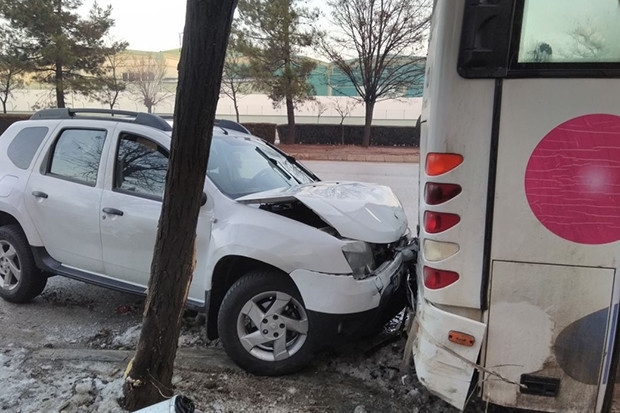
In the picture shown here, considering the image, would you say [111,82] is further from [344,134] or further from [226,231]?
[226,231]

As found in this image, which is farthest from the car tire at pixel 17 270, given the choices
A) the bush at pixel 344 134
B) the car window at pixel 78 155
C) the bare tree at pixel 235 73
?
the bush at pixel 344 134

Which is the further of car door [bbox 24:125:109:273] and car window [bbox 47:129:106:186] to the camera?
car window [bbox 47:129:106:186]

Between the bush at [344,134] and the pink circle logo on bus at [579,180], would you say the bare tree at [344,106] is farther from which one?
the pink circle logo on bus at [579,180]

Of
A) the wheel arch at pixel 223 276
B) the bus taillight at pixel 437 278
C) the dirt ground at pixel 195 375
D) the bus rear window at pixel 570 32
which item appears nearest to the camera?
the bus rear window at pixel 570 32

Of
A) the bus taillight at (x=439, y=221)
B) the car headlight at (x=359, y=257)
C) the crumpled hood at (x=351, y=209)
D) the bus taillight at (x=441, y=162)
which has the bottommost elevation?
the car headlight at (x=359, y=257)

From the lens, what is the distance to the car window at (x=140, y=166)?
165 inches

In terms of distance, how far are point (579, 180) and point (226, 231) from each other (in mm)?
2312

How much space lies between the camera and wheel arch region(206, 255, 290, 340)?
11.8ft

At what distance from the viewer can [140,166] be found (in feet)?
14.1

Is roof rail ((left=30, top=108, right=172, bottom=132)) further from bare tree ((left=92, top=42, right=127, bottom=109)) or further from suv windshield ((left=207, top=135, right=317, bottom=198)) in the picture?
bare tree ((left=92, top=42, right=127, bottom=109))

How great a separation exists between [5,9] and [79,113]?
23471mm

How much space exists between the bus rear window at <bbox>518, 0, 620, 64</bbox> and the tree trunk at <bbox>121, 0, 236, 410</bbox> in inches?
58.1

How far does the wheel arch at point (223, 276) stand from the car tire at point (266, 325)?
0.12 metres

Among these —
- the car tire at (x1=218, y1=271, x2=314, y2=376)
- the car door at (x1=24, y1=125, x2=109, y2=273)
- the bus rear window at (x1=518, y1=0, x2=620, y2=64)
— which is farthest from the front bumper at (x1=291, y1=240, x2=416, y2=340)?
the car door at (x1=24, y1=125, x2=109, y2=273)
